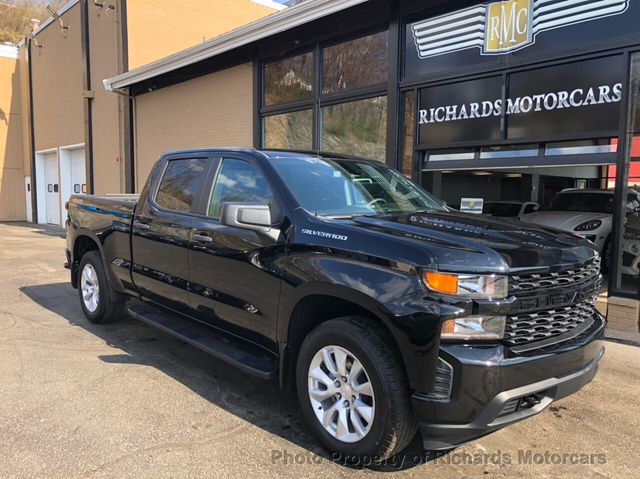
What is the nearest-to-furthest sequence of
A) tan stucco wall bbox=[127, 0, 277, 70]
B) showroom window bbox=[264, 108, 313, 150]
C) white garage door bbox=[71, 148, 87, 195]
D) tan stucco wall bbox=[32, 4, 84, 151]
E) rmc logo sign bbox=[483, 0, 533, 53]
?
rmc logo sign bbox=[483, 0, 533, 53] < showroom window bbox=[264, 108, 313, 150] < tan stucco wall bbox=[127, 0, 277, 70] < tan stucco wall bbox=[32, 4, 84, 151] < white garage door bbox=[71, 148, 87, 195]

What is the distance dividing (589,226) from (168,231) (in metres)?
7.26

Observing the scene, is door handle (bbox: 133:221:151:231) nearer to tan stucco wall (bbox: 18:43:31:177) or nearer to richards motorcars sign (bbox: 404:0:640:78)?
richards motorcars sign (bbox: 404:0:640:78)

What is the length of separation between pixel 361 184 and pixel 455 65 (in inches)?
187

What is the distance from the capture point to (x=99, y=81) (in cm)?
1720

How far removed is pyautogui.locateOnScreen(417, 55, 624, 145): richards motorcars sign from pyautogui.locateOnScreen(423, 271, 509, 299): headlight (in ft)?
15.8

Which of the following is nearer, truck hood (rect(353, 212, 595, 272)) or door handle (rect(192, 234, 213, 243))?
truck hood (rect(353, 212, 595, 272))

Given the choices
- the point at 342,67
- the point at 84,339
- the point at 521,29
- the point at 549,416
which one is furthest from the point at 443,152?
the point at 84,339

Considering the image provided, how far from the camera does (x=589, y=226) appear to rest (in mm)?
8750

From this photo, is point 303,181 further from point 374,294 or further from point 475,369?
point 475,369

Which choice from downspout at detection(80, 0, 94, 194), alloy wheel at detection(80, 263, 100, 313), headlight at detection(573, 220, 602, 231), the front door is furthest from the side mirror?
downspout at detection(80, 0, 94, 194)

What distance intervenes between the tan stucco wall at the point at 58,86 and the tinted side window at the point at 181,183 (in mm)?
15839

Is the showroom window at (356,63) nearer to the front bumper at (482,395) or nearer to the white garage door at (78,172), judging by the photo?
the front bumper at (482,395)

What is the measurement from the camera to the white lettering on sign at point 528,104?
648 cm

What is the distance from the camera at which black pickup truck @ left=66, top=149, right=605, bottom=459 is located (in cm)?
267
